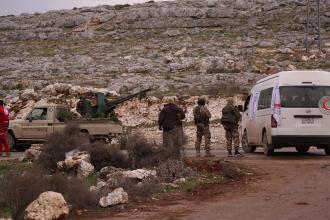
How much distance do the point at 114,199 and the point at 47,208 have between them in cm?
173

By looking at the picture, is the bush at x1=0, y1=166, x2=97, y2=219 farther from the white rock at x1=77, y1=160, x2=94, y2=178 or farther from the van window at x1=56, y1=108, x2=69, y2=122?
the van window at x1=56, y1=108, x2=69, y2=122

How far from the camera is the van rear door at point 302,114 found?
17000mm

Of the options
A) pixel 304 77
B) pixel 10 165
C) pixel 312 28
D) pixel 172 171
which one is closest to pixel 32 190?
pixel 172 171

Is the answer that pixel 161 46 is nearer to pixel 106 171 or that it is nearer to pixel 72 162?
pixel 72 162

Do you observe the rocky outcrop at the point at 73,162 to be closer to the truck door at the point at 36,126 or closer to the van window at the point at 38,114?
the truck door at the point at 36,126

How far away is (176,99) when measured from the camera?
34.6 metres

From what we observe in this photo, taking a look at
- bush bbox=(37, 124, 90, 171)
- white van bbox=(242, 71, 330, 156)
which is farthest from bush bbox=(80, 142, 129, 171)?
white van bbox=(242, 71, 330, 156)

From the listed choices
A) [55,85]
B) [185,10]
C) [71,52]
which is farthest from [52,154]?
[185,10]

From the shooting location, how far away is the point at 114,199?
1045 centimetres

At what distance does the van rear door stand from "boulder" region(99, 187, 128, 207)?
7511mm

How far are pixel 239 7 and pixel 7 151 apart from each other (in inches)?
2193

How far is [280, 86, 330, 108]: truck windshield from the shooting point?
675 inches

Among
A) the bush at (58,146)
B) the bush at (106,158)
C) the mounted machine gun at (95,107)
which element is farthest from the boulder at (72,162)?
the mounted machine gun at (95,107)

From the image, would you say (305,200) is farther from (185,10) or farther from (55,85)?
(185,10)
